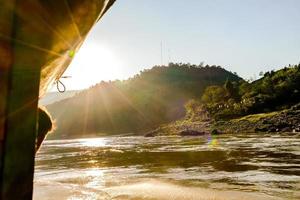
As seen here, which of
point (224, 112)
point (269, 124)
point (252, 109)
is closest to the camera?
point (269, 124)

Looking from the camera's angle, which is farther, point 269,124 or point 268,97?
point 268,97

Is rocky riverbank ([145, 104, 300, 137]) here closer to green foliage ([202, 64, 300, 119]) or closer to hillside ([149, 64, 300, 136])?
hillside ([149, 64, 300, 136])

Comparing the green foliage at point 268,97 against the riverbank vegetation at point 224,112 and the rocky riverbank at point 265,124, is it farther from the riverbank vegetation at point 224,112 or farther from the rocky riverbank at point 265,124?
the rocky riverbank at point 265,124

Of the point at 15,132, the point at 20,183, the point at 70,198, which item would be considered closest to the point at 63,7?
the point at 15,132

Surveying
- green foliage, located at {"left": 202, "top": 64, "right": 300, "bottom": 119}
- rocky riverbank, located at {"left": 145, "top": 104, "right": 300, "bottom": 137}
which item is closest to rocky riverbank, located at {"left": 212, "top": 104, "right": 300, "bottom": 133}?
rocky riverbank, located at {"left": 145, "top": 104, "right": 300, "bottom": 137}

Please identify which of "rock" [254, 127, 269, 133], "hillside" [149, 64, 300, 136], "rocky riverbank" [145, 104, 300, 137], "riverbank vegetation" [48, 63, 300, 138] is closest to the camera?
"rocky riverbank" [145, 104, 300, 137]

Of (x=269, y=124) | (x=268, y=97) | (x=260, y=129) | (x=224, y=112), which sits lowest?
(x=260, y=129)

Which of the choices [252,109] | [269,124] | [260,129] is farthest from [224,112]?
[260,129]

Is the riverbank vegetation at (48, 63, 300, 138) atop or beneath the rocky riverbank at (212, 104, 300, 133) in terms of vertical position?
atop

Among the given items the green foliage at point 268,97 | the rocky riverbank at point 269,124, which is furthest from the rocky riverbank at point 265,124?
the green foliage at point 268,97

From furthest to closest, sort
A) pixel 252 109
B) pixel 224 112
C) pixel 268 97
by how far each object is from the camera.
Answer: pixel 224 112 → pixel 268 97 → pixel 252 109

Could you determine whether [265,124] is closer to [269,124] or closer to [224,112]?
[269,124]

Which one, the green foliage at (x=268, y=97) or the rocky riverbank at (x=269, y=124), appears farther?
the green foliage at (x=268, y=97)

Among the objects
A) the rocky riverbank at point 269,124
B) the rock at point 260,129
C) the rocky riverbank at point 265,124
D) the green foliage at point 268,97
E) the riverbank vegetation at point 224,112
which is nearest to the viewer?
the rocky riverbank at point 269,124
